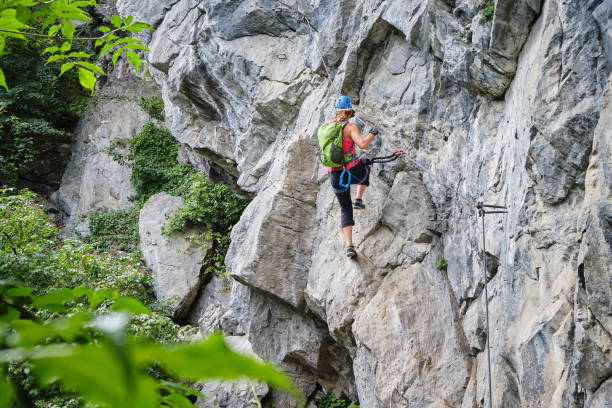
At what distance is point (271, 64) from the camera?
30.6ft

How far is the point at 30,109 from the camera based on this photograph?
1698 cm

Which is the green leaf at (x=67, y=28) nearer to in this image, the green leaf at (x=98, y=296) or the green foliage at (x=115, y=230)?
the green leaf at (x=98, y=296)

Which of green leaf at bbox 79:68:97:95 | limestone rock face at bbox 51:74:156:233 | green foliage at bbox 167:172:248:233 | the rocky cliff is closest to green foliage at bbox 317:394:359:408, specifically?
the rocky cliff

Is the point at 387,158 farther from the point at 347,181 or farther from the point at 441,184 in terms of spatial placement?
the point at 441,184

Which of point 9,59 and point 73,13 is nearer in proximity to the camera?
point 73,13

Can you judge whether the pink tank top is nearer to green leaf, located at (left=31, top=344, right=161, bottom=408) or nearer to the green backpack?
the green backpack

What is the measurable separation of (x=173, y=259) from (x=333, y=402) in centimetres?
613

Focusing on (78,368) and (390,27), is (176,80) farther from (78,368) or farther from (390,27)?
(78,368)

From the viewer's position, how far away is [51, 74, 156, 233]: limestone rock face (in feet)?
54.4

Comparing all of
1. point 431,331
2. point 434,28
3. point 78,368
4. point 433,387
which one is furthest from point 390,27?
point 78,368

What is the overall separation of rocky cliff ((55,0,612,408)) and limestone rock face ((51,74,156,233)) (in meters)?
6.70

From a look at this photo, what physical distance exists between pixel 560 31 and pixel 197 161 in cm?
1167

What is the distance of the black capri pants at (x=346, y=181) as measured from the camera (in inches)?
263

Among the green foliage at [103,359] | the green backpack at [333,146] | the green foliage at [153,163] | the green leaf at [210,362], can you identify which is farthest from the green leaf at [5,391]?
the green foliage at [153,163]
